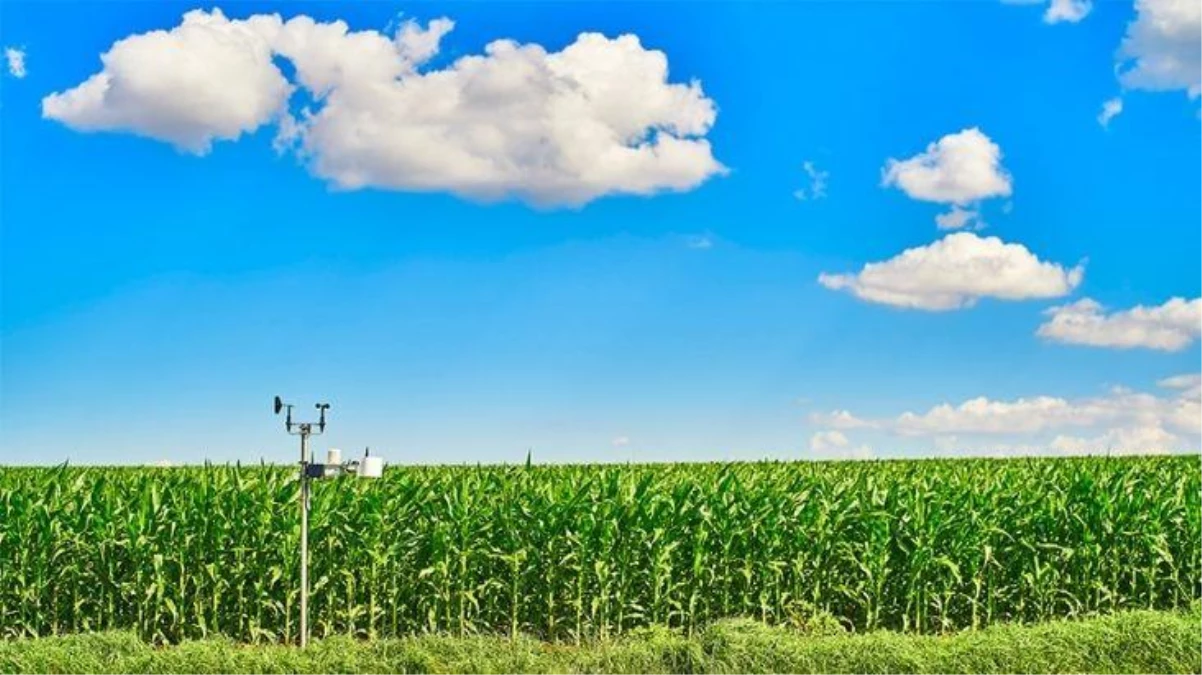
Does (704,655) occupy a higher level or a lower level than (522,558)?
lower

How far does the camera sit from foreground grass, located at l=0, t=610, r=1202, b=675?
40.2 ft

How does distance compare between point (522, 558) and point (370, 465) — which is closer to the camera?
point (370, 465)

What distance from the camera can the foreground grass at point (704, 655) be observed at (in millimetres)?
12250

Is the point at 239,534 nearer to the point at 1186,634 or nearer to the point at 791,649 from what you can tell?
the point at 791,649

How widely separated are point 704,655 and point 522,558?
3.88m

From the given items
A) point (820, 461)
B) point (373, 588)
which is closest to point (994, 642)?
point (373, 588)

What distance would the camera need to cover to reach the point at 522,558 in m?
15.6

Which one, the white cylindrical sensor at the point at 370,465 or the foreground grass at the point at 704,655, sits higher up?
the white cylindrical sensor at the point at 370,465

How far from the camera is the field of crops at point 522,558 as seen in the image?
51.3 ft

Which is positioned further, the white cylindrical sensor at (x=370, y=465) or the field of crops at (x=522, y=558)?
the field of crops at (x=522, y=558)

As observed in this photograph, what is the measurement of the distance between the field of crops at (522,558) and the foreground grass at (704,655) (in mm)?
2079

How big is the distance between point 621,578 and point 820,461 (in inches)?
670

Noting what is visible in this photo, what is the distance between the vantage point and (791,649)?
12.5 meters

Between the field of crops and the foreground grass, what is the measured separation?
2.08m
